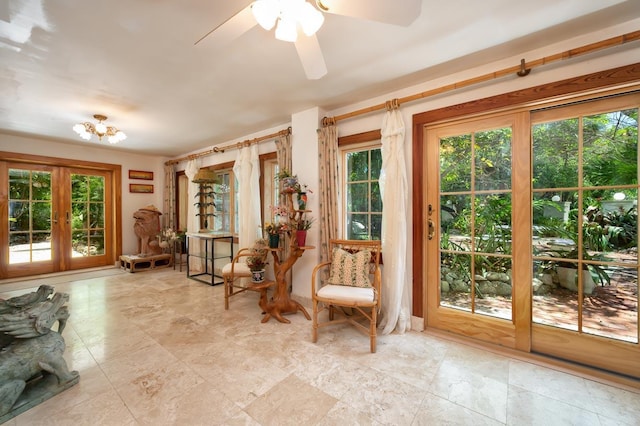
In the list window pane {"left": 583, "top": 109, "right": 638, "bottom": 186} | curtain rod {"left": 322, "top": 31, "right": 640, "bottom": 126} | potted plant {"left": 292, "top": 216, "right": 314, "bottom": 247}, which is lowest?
potted plant {"left": 292, "top": 216, "right": 314, "bottom": 247}

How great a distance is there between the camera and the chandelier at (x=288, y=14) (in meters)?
1.11

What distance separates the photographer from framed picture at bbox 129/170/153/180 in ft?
17.3

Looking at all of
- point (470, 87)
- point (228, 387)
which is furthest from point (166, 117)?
point (470, 87)

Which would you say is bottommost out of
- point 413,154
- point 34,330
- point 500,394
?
point 500,394

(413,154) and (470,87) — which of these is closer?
(470,87)

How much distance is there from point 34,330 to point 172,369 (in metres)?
0.85

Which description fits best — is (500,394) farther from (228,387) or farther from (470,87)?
(470,87)

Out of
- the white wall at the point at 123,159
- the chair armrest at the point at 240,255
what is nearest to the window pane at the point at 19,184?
the white wall at the point at 123,159

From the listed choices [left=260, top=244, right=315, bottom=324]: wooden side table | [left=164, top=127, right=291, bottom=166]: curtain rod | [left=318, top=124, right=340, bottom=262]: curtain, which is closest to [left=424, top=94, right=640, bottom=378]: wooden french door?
[left=318, top=124, right=340, bottom=262]: curtain

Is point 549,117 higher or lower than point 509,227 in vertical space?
higher

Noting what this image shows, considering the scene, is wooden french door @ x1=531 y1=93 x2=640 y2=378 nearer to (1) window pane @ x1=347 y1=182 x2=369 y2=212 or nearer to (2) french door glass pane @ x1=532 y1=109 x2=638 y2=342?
(2) french door glass pane @ x1=532 y1=109 x2=638 y2=342

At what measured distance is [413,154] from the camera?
7.92ft

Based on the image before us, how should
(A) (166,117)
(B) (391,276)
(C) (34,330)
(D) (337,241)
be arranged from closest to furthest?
(C) (34,330) < (B) (391,276) < (D) (337,241) < (A) (166,117)

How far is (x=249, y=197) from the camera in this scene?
3740 mm
